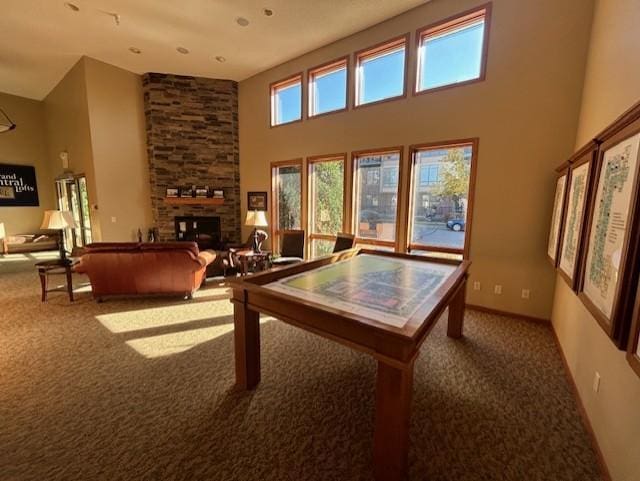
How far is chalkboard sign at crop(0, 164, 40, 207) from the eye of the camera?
7.77 m

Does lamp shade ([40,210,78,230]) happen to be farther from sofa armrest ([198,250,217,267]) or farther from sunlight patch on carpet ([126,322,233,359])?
sunlight patch on carpet ([126,322,233,359])

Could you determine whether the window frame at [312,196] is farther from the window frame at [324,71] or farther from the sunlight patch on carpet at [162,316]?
the sunlight patch on carpet at [162,316]

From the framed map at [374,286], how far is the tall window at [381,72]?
303 cm

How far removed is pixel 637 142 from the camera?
1.35 metres

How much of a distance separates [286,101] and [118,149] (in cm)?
394

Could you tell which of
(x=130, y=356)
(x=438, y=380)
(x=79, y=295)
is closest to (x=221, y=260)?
(x=79, y=295)

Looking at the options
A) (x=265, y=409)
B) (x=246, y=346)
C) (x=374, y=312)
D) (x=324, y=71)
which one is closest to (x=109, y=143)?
(x=324, y=71)

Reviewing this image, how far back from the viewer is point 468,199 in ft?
12.6

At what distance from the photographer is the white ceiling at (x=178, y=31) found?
3.99m

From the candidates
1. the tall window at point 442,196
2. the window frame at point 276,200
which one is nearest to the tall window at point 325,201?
the window frame at point 276,200

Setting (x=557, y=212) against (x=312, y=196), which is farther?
(x=312, y=196)

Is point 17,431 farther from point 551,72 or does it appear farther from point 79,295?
point 551,72

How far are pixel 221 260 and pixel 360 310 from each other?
4.66 m

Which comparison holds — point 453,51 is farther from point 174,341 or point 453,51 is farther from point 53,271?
point 53,271
